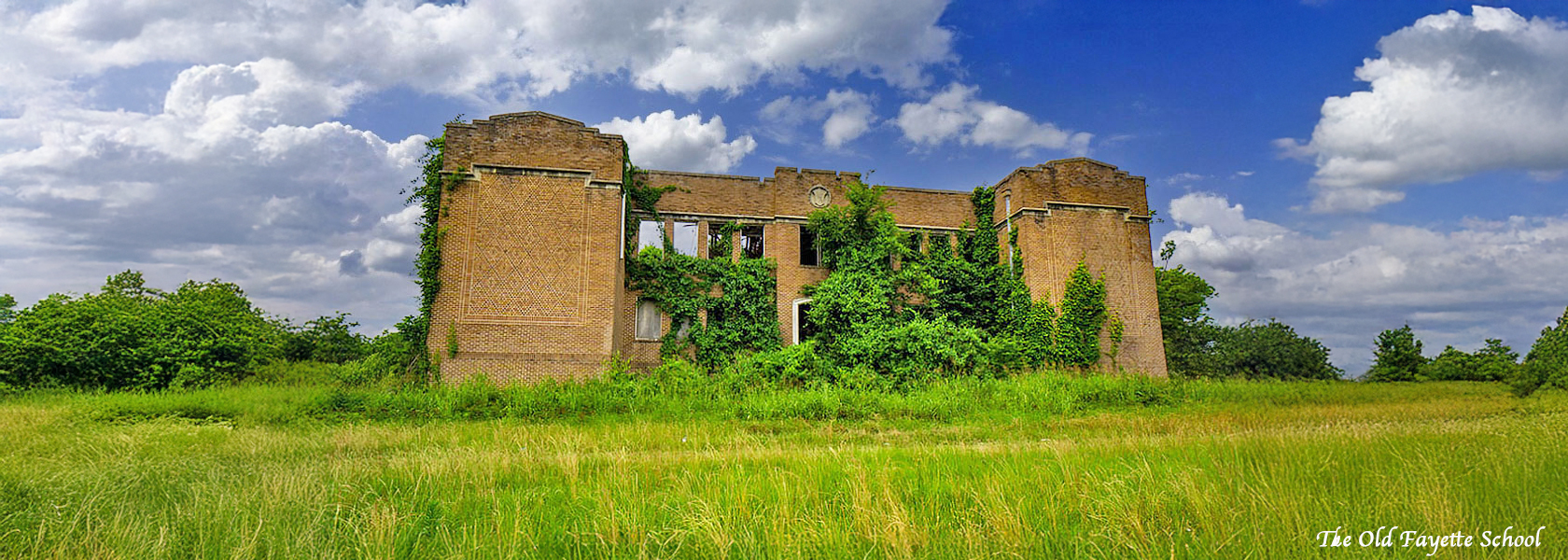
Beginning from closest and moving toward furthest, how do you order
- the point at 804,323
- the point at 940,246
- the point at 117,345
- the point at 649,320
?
A: the point at 117,345, the point at 649,320, the point at 804,323, the point at 940,246

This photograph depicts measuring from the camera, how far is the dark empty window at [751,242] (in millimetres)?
22672

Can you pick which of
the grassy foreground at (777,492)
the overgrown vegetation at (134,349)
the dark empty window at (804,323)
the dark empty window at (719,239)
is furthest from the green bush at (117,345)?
the dark empty window at (804,323)

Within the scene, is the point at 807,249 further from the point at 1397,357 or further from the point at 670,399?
the point at 1397,357

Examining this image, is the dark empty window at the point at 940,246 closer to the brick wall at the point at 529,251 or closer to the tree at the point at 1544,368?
the brick wall at the point at 529,251

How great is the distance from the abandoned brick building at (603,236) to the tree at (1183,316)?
1211 centimetres

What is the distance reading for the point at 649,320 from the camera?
2105 centimetres

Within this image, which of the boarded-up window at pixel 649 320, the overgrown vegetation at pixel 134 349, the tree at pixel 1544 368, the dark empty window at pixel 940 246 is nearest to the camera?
the tree at pixel 1544 368

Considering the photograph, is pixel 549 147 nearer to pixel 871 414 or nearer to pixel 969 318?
pixel 871 414

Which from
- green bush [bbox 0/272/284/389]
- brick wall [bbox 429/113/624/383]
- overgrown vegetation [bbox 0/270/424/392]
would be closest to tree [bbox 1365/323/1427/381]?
brick wall [bbox 429/113/624/383]

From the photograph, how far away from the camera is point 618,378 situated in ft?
56.9

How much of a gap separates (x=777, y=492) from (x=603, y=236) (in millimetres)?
14626

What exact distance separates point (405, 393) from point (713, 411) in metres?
7.12

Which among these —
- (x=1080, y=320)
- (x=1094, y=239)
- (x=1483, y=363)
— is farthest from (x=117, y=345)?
(x=1483, y=363)

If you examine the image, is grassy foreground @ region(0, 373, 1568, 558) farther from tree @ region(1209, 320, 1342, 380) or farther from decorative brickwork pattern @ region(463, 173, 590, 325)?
tree @ region(1209, 320, 1342, 380)
